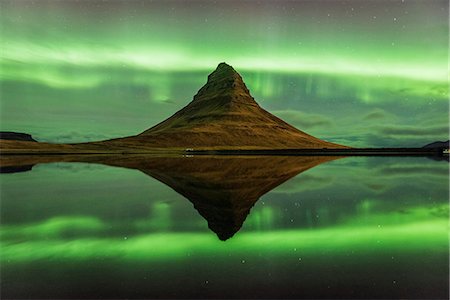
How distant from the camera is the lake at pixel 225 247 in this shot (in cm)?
777

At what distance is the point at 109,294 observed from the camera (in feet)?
24.6

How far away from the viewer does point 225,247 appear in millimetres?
10031

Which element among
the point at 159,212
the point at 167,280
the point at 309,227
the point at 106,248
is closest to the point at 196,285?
the point at 167,280

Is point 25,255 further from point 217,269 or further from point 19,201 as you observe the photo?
point 19,201

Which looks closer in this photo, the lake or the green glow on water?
the lake

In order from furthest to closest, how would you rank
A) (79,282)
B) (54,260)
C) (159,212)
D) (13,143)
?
(13,143)
(159,212)
(54,260)
(79,282)

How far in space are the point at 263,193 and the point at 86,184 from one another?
1254 cm

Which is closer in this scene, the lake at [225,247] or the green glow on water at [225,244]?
the lake at [225,247]

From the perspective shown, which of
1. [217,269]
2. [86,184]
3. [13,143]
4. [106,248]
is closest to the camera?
[217,269]

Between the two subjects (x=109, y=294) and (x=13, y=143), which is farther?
(x=13, y=143)

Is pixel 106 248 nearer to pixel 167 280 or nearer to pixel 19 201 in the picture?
pixel 167 280

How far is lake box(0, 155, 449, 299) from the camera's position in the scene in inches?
306

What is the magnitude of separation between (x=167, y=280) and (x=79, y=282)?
185 centimetres

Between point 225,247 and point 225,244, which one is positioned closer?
point 225,247
